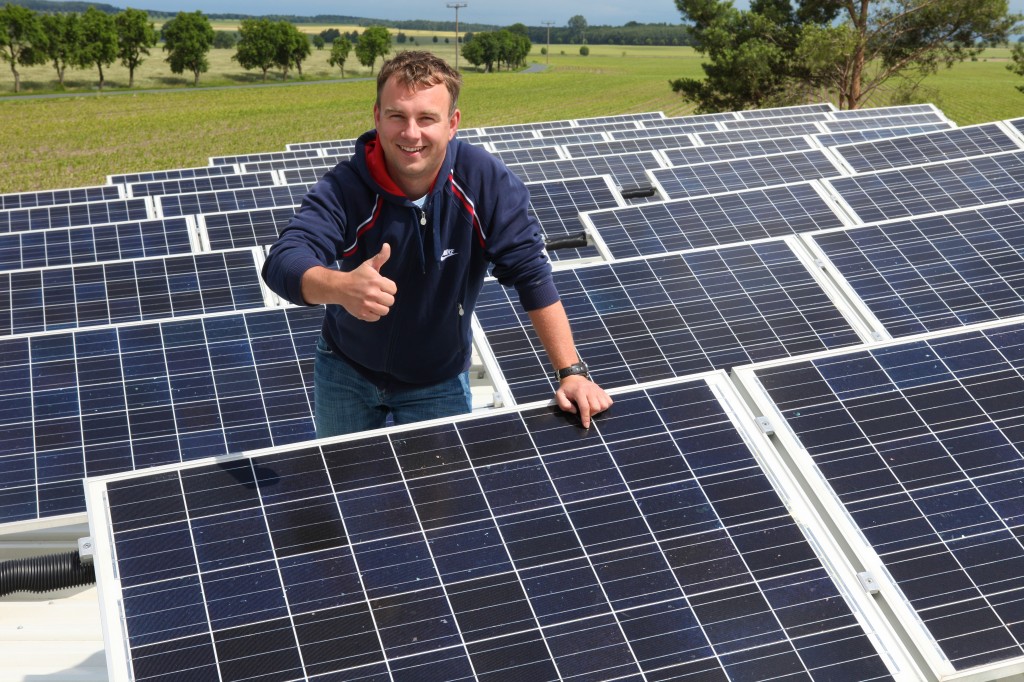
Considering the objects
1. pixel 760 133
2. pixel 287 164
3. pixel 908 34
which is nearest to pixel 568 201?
pixel 287 164

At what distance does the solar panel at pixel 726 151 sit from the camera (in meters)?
20.8

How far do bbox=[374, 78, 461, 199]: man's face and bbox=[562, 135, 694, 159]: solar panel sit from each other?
1671 centimetres

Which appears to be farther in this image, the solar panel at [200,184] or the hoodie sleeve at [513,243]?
the solar panel at [200,184]

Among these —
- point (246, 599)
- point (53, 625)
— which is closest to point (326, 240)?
point (246, 599)

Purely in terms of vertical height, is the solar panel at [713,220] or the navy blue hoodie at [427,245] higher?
the navy blue hoodie at [427,245]

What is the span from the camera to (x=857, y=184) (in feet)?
43.9

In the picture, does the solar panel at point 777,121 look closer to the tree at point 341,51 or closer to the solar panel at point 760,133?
the solar panel at point 760,133

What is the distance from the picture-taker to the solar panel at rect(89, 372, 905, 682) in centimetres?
385

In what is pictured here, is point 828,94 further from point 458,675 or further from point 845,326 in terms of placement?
point 458,675

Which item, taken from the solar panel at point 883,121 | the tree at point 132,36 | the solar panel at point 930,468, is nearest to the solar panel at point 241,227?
the solar panel at point 930,468

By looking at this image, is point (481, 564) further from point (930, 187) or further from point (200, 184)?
point (200, 184)

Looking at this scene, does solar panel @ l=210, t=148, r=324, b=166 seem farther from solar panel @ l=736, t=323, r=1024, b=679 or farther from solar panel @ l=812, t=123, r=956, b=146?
solar panel @ l=736, t=323, r=1024, b=679

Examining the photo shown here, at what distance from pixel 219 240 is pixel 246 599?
10417 mm

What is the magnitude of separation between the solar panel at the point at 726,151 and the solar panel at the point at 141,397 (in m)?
14.0
